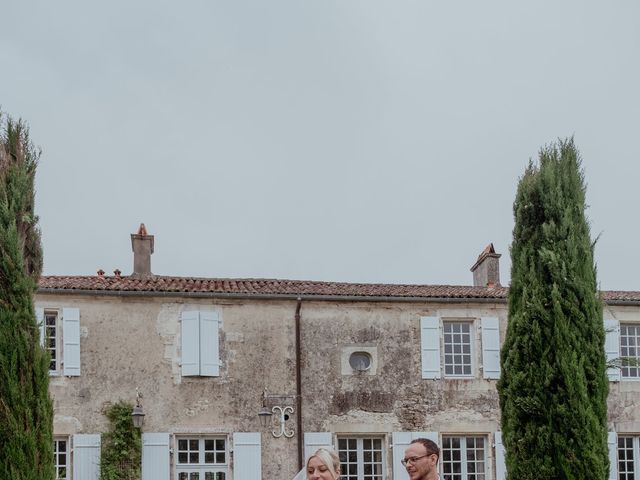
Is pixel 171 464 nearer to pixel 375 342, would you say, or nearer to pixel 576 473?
pixel 375 342

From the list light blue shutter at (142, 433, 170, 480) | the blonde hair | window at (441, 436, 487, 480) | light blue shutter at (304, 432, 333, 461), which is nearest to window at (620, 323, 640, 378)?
window at (441, 436, 487, 480)

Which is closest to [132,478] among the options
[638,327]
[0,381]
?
[0,381]

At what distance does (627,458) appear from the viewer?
71.8ft

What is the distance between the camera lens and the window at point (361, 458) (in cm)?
2105

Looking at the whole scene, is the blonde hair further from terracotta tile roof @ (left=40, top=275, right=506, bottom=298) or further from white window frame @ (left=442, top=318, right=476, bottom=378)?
white window frame @ (left=442, top=318, right=476, bottom=378)

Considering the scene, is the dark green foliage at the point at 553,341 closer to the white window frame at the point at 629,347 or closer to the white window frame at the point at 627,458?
the white window frame at the point at 629,347

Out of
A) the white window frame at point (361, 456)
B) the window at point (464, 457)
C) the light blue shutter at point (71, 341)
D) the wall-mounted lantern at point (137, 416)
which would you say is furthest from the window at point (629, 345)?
the light blue shutter at point (71, 341)

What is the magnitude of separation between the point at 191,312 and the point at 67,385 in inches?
94.1

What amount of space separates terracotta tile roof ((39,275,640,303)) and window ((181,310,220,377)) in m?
0.45

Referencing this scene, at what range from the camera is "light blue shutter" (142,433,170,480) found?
20.2 metres

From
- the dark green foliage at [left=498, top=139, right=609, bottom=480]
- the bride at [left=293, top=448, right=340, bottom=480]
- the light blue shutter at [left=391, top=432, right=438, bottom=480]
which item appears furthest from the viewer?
the light blue shutter at [left=391, top=432, right=438, bottom=480]

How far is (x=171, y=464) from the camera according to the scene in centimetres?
2044

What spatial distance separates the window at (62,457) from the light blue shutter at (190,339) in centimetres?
234

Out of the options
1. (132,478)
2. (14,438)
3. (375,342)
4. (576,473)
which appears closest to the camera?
(14,438)
